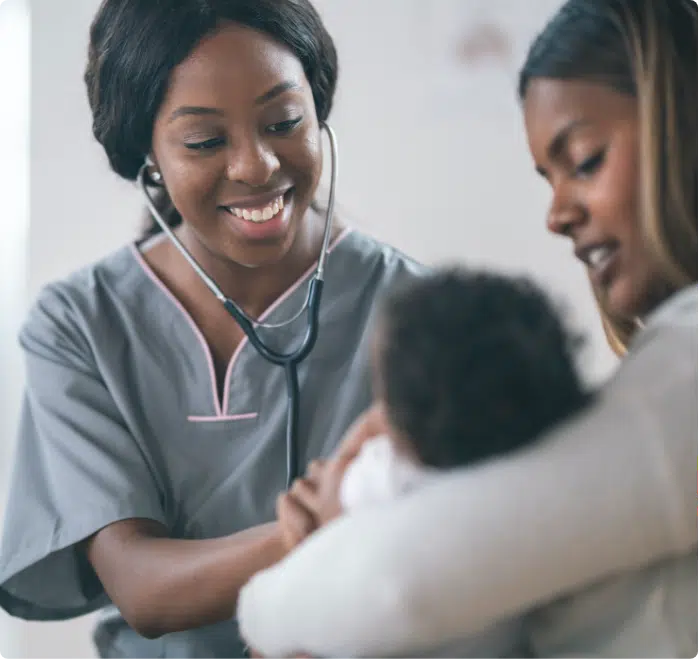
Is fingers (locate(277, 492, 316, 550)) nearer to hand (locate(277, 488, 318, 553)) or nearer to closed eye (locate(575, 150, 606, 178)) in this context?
hand (locate(277, 488, 318, 553))

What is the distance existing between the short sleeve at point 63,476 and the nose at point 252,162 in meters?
0.24

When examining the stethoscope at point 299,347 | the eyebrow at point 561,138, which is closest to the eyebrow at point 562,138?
the eyebrow at point 561,138

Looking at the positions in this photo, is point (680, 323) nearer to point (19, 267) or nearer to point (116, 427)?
point (116, 427)

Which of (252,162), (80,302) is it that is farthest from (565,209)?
(80,302)

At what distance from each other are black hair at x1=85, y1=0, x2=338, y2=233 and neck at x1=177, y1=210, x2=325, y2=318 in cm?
14

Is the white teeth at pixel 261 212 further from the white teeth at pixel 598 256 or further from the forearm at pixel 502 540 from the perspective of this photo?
the forearm at pixel 502 540

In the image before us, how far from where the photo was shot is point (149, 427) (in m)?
0.99

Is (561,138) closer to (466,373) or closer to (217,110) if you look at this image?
(466,373)

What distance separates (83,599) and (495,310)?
667 mm

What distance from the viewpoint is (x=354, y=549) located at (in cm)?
53

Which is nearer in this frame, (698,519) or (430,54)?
(698,519)

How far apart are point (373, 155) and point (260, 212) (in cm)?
34

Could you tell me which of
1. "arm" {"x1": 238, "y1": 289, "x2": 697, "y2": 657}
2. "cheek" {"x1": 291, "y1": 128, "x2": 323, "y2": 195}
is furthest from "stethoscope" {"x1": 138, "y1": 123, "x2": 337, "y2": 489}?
"arm" {"x1": 238, "y1": 289, "x2": 697, "y2": 657}

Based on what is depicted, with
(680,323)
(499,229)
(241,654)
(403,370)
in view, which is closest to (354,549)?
(403,370)
